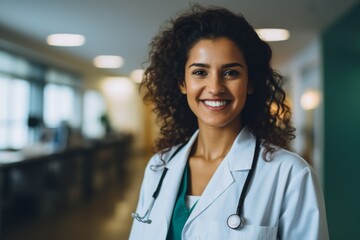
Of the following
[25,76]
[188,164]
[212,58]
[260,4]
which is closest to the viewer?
[212,58]

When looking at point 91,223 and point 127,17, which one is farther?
point 91,223

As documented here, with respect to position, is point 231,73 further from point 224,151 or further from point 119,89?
point 119,89

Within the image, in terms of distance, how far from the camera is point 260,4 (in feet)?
11.7

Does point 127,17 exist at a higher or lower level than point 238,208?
higher

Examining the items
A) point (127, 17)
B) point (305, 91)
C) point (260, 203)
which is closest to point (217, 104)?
point (260, 203)

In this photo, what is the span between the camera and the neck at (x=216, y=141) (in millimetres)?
1504

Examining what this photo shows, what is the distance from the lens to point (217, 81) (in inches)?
53.8

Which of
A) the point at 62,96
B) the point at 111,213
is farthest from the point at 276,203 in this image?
the point at 62,96

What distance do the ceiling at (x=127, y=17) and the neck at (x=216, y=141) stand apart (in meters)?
1.29

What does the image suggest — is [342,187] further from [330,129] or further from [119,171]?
[119,171]

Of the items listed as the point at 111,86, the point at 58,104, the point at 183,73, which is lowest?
the point at 183,73

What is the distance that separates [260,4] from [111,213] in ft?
11.6

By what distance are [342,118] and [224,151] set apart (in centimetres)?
410

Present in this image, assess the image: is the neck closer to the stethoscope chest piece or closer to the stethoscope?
the stethoscope
